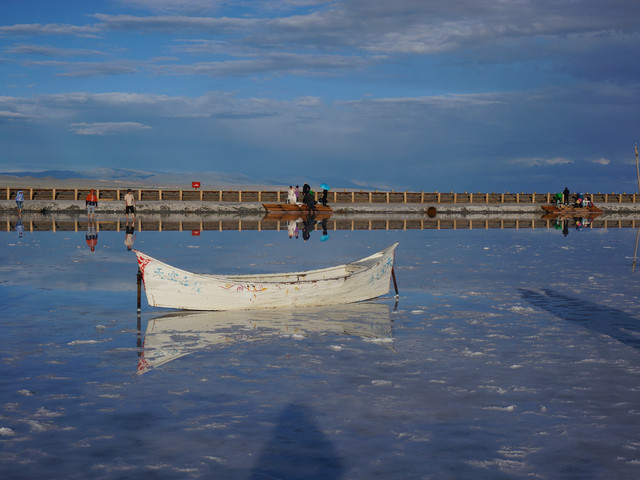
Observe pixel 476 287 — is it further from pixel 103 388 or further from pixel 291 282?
pixel 103 388

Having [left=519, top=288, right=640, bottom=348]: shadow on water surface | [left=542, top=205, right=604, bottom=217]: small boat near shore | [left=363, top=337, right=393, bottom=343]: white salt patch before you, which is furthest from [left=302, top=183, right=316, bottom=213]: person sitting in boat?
[left=363, top=337, right=393, bottom=343]: white salt patch

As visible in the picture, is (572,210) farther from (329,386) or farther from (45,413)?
(45,413)

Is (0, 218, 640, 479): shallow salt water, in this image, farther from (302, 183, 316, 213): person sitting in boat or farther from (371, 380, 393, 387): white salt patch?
(302, 183, 316, 213): person sitting in boat

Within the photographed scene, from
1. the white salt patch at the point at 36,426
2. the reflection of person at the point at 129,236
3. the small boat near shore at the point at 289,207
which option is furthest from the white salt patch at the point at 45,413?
the small boat near shore at the point at 289,207

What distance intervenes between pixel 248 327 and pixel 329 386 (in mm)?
4785

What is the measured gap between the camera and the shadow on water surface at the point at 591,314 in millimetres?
14859

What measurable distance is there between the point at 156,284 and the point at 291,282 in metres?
3.15

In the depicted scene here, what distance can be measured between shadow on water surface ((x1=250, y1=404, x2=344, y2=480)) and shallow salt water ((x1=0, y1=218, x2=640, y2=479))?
0.10 ft

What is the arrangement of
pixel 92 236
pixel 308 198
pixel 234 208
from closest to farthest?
pixel 92 236 < pixel 308 198 < pixel 234 208

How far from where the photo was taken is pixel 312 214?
2793 inches

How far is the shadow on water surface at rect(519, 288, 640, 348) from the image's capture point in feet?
48.8

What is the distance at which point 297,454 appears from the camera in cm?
806

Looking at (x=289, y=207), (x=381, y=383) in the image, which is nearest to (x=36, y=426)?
(x=381, y=383)

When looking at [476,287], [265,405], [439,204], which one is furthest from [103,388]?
[439,204]
